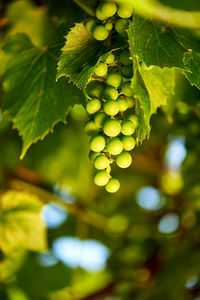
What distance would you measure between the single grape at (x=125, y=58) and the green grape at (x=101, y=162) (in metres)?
0.21

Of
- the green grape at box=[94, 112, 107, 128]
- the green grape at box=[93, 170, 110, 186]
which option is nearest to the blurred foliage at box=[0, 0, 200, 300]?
the green grape at box=[94, 112, 107, 128]

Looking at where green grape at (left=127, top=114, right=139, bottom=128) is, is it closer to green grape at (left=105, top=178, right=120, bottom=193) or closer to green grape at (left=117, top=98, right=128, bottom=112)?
green grape at (left=117, top=98, right=128, bottom=112)

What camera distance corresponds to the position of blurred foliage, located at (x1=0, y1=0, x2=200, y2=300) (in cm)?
96

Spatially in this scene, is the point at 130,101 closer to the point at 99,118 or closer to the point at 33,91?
the point at 99,118

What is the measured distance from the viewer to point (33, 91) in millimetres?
1078

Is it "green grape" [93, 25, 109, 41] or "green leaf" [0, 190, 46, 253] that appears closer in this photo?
"green grape" [93, 25, 109, 41]

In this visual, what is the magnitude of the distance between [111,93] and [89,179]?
4.61 ft

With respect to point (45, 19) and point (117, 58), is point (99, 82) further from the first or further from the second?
point (45, 19)

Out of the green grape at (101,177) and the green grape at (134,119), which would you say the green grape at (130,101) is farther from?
the green grape at (101,177)

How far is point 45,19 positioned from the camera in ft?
4.98

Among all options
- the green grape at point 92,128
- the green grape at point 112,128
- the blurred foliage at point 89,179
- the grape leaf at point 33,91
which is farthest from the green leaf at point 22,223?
the green grape at point 112,128

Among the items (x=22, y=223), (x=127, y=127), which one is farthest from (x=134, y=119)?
(x=22, y=223)

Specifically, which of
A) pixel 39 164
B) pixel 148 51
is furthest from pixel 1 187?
pixel 148 51

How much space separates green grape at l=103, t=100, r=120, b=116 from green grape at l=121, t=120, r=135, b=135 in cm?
3
